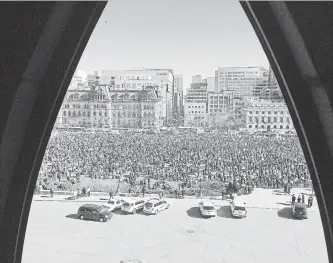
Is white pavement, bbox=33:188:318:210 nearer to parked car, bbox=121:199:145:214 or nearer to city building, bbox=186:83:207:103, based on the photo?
parked car, bbox=121:199:145:214

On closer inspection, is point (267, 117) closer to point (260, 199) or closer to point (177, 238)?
point (260, 199)

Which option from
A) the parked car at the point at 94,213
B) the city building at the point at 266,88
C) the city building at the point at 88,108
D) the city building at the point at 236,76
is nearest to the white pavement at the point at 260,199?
the parked car at the point at 94,213

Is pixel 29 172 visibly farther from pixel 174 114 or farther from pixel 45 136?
pixel 174 114

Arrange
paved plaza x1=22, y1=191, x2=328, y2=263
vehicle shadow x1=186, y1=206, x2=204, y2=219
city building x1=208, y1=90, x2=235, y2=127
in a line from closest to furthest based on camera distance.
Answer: paved plaza x1=22, y1=191, x2=328, y2=263, vehicle shadow x1=186, y1=206, x2=204, y2=219, city building x1=208, y1=90, x2=235, y2=127

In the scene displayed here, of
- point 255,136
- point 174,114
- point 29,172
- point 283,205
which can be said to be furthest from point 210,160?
point 174,114

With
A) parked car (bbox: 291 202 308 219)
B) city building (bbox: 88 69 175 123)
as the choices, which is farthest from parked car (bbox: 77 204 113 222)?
city building (bbox: 88 69 175 123)

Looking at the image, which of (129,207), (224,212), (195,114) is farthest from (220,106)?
(129,207)
